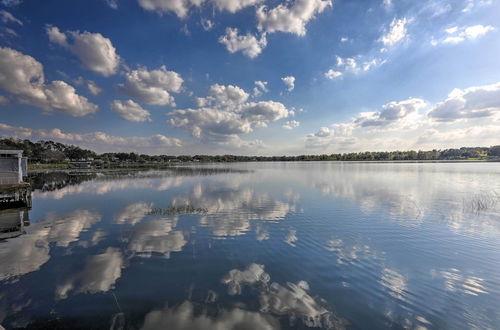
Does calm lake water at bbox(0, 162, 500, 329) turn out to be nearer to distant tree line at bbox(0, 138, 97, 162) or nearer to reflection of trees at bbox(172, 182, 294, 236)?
reflection of trees at bbox(172, 182, 294, 236)

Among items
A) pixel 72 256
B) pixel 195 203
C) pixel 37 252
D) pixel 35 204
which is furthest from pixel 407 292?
pixel 35 204

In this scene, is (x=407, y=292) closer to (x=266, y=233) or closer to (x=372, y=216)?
(x=266, y=233)

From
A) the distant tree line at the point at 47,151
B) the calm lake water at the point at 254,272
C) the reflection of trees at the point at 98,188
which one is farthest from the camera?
the distant tree line at the point at 47,151

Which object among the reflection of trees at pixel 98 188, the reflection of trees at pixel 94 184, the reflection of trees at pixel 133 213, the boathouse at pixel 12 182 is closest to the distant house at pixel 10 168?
the boathouse at pixel 12 182

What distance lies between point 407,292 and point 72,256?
50.9ft

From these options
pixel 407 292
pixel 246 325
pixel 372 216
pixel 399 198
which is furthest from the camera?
pixel 399 198

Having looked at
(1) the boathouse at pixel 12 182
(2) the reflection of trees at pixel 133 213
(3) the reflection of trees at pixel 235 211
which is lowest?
(2) the reflection of trees at pixel 133 213

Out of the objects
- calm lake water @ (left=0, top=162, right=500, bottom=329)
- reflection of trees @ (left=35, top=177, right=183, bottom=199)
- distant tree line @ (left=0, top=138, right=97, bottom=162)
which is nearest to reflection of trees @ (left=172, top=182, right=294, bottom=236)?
calm lake water @ (left=0, top=162, right=500, bottom=329)

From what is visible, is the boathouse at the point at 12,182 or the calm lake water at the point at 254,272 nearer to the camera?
the calm lake water at the point at 254,272

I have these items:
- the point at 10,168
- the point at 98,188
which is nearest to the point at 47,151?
the point at 98,188

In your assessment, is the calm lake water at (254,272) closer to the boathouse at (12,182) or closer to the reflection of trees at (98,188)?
the boathouse at (12,182)

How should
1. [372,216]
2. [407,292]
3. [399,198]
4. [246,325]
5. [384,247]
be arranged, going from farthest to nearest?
1. [399,198]
2. [372,216]
3. [384,247]
4. [407,292]
5. [246,325]

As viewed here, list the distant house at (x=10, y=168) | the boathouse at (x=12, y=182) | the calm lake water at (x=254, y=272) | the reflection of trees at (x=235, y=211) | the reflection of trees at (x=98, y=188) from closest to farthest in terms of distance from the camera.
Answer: the calm lake water at (x=254, y=272)
the reflection of trees at (x=235, y=211)
the boathouse at (x=12, y=182)
the distant house at (x=10, y=168)
the reflection of trees at (x=98, y=188)

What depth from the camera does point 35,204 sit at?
26797 millimetres
